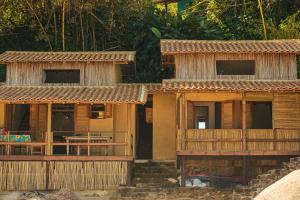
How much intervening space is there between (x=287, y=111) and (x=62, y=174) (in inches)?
372

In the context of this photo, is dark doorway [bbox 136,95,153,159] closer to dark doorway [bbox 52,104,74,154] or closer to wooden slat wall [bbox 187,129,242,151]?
dark doorway [bbox 52,104,74,154]

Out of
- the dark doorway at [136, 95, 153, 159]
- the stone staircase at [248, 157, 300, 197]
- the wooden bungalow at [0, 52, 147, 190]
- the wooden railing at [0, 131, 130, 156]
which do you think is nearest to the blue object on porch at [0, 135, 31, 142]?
the wooden bungalow at [0, 52, 147, 190]

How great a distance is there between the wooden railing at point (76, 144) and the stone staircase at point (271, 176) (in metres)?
5.04

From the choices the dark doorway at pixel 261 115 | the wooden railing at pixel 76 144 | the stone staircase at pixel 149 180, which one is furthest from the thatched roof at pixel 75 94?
the dark doorway at pixel 261 115

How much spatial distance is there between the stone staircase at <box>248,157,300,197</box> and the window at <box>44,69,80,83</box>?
8851 millimetres

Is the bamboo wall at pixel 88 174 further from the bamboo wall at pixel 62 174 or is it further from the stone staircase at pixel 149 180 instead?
the stone staircase at pixel 149 180

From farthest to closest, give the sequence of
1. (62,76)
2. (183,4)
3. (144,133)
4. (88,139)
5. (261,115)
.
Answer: (183,4) → (144,133) → (62,76) → (261,115) → (88,139)

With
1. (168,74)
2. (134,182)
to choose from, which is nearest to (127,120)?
(134,182)

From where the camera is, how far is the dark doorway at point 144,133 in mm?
26188

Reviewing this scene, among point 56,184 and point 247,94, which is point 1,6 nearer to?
point 56,184

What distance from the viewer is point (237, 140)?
21.2 meters

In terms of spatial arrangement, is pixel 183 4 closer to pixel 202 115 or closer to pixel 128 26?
pixel 128 26

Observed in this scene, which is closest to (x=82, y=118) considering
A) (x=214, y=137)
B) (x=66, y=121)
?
(x=66, y=121)

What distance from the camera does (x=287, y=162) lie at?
21203 mm
